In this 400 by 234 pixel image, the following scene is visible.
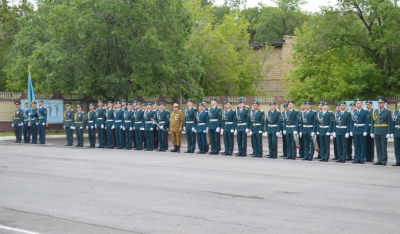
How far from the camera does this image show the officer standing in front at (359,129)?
1778 cm

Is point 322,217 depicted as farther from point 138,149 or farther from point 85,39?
point 85,39

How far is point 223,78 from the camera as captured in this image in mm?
44344

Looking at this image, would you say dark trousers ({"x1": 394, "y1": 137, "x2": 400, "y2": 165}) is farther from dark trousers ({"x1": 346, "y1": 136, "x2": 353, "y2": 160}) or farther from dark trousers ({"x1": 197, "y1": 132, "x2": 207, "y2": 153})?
dark trousers ({"x1": 197, "y1": 132, "x2": 207, "y2": 153})

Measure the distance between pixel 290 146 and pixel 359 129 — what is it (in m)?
2.45

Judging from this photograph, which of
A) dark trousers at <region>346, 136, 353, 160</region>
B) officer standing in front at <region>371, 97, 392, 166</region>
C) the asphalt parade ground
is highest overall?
officer standing in front at <region>371, 97, 392, 166</region>

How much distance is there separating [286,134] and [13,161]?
8.96m

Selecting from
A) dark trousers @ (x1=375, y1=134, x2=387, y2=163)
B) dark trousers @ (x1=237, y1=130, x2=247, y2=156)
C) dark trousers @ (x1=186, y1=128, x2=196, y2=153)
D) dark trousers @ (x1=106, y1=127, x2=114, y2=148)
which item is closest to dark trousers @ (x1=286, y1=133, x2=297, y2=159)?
dark trousers @ (x1=237, y1=130, x2=247, y2=156)

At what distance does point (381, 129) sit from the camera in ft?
56.6

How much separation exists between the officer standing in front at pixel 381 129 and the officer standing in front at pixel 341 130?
38.9 inches

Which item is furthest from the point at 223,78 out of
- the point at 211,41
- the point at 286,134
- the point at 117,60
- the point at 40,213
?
the point at 40,213

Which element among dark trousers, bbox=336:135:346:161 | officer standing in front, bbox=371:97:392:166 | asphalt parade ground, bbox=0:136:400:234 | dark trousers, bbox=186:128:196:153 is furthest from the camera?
dark trousers, bbox=186:128:196:153

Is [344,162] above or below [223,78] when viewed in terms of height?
below

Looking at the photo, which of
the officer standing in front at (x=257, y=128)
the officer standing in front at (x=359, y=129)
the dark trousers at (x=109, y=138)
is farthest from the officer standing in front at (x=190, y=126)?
the officer standing in front at (x=359, y=129)

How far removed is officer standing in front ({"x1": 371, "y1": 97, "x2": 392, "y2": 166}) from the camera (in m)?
17.1
